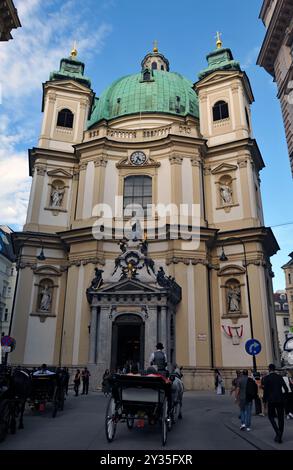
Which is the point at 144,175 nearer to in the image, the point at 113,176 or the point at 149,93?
the point at 113,176

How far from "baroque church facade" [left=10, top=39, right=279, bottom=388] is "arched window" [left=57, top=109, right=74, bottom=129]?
15 cm

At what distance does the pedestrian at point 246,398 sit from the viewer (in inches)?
385

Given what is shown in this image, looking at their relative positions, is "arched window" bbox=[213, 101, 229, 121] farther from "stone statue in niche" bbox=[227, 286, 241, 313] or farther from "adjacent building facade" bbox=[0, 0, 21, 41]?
"adjacent building facade" bbox=[0, 0, 21, 41]

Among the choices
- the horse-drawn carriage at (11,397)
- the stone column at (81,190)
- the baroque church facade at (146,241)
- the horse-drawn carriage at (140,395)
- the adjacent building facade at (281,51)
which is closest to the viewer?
the horse-drawn carriage at (11,397)

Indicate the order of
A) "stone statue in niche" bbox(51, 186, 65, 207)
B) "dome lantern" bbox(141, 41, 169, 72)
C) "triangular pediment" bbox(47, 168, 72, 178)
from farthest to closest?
1. "dome lantern" bbox(141, 41, 169, 72)
2. "triangular pediment" bbox(47, 168, 72, 178)
3. "stone statue in niche" bbox(51, 186, 65, 207)

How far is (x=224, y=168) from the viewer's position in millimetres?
30438

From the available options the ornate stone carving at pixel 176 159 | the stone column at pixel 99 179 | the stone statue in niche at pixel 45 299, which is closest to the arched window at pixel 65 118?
the stone column at pixel 99 179

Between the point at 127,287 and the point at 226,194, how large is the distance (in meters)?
11.4

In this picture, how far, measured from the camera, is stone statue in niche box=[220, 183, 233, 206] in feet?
96.2

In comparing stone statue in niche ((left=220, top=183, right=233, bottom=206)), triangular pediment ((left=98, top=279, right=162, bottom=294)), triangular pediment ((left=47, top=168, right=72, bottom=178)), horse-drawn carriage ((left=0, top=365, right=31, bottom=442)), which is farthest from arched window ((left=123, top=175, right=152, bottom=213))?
horse-drawn carriage ((left=0, top=365, right=31, bottom=442))

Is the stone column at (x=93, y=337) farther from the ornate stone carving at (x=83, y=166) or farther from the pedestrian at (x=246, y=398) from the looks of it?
the pedestrian at (x=246, y=398)

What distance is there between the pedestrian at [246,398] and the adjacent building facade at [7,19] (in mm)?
16289

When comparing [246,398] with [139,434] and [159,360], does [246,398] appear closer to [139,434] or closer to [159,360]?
[159,360]

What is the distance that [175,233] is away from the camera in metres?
26.6
